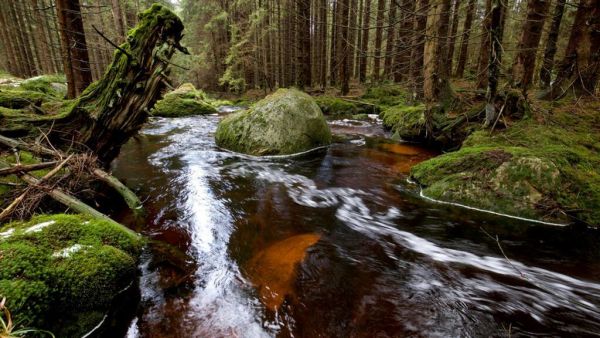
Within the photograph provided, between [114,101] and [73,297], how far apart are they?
3090 mm

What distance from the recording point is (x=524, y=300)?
2.53 m

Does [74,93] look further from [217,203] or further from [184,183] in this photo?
[217,203]

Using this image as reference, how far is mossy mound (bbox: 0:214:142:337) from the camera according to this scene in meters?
1.84

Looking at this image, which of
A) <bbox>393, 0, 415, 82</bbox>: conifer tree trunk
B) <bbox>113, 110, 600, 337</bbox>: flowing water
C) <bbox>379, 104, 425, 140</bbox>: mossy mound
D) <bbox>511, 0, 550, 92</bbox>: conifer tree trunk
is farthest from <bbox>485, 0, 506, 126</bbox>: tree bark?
<bbox>511, 0, 550, 92</bbox>: conifer tree trunk

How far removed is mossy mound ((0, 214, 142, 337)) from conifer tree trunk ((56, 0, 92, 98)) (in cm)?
590

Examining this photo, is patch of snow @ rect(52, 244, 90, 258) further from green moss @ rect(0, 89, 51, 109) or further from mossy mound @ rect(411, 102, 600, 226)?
mossy mound @ rect(411, 102, 600, 226)

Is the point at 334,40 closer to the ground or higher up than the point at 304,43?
higher up

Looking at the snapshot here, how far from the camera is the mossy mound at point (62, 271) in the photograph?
1.84 metres

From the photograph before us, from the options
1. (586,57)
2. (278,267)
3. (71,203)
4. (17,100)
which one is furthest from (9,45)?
(586,57)

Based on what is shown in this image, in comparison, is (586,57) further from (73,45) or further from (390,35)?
(390,35)

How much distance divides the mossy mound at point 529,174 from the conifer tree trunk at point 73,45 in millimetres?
8084

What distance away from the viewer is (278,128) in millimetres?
7355

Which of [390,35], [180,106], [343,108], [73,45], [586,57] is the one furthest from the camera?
[390,35]

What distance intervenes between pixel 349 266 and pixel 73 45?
7.78m
